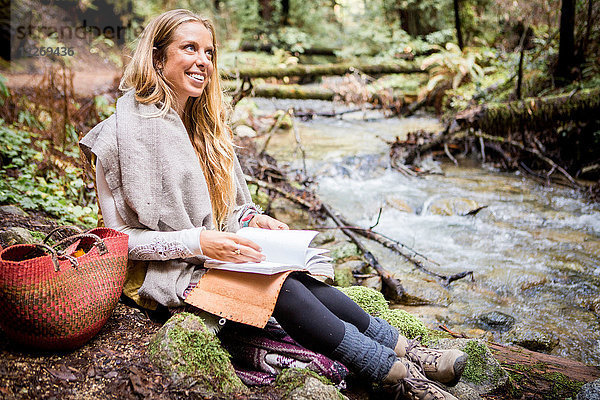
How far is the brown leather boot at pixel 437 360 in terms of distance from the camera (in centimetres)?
212

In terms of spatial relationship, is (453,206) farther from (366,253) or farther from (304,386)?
(304,386)

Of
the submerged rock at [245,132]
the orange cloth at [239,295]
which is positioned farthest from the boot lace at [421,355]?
the submerged rock at [245,132]

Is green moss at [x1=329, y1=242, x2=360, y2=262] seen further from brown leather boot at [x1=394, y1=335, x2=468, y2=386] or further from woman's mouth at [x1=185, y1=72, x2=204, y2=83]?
woman's mouth at [x1=185, y1=72, x2=204, y2=83]

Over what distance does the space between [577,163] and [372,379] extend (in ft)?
20.6

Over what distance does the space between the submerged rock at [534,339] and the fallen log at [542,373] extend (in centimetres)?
30

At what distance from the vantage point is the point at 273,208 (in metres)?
5.34

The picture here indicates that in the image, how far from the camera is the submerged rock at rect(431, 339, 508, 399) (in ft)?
7.41

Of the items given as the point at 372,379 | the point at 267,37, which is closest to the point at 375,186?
the point at 372,379

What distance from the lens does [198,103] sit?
2406mm

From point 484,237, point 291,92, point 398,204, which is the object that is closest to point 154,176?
point 484,237

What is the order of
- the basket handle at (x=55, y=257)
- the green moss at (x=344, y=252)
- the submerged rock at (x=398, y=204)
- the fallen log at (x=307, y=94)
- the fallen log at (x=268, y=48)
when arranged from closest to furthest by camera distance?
the basket handle at (x=55, y=257) → the green moss at (x=344, y=252) → the submerged rock at (x=398, y=204) → the fallen log at (x=307, y=94) → the fallen log at (x=268, y=48)

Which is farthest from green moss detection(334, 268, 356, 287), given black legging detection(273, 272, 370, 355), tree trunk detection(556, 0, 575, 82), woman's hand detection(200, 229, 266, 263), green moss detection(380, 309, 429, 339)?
tree trunk detection(556, 0, 575, 82)

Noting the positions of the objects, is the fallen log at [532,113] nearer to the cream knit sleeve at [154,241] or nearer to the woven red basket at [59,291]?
the cream knit sleeve at [154,241]

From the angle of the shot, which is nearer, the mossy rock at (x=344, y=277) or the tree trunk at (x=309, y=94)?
the mossy rock at (x=344, y=277)
